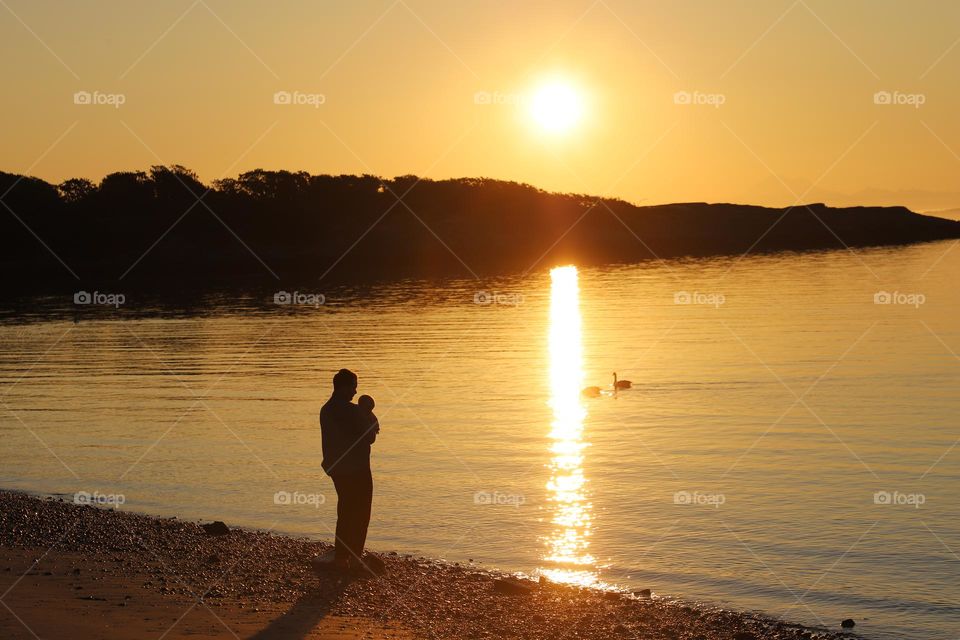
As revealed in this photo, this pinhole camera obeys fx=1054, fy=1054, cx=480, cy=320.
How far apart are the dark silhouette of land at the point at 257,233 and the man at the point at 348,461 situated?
276 feet

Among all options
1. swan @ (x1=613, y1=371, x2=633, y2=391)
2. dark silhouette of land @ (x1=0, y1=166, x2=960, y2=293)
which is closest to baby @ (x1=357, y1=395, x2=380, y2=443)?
swan @ (x1=613, y1=371, x2=633, y2=391)

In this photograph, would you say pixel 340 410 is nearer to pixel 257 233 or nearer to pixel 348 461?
pixel 348 461

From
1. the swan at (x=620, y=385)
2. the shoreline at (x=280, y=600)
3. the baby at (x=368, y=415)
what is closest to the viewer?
the shoreline at (x=280, y=600)

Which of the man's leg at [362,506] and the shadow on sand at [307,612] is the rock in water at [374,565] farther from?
the shadow on sand at [307,612]

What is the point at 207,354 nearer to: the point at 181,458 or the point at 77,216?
the point at 181,458

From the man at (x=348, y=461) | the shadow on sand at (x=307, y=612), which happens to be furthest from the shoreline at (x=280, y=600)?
the man at (x=348, y=461)

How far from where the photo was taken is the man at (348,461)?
1318 cm

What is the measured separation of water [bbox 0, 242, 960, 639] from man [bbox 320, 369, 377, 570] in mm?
2197

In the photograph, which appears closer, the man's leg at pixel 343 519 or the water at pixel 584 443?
the man's leg at pixel 343 519

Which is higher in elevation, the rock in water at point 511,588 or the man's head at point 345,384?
the man's head at point 345,384

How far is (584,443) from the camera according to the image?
24.2 meters

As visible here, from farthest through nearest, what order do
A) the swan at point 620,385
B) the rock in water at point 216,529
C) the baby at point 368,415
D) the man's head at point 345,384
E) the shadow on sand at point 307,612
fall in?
1. the swan at point 620,385
2. the rock in water at point 216,529
3. the baby at point 368,415
4. the man's head at point 345,384
5. the shadow on sand at point 307,612

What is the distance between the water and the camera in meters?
15.1

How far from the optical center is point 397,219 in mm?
169500
